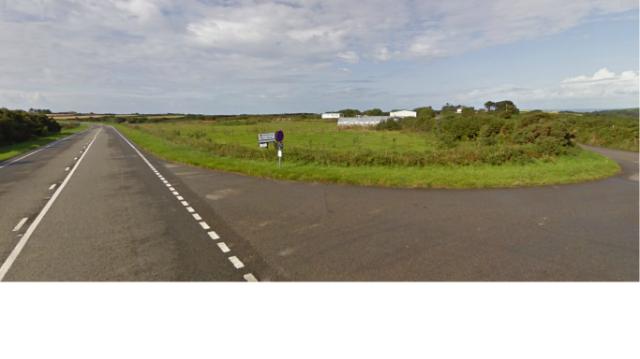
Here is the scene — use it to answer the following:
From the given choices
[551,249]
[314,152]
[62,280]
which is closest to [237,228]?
[62,280]

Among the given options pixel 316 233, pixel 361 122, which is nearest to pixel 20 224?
pixel 316 233

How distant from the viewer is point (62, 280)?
15.0 feet

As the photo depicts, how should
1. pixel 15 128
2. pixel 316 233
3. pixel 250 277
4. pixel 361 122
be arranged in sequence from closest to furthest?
pixel 250 277
pixel 316 233
pixel 15 128
pixel 361 122

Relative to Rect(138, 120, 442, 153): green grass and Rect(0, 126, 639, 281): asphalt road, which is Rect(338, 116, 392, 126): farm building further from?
Rect(0, 126, 639, 281): asphalt road

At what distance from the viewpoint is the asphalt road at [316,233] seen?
4871mm

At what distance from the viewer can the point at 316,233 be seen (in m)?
6.50

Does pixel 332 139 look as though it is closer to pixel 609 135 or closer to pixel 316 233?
pixel 609 135

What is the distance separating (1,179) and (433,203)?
17.6 m

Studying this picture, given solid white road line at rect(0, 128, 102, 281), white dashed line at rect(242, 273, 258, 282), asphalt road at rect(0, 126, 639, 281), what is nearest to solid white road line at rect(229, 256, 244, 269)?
asphalt road at rect(0, 126, 639, 281)

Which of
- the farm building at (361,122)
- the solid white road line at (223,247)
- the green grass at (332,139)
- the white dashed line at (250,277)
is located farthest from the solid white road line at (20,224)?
the farm building at (361,122)

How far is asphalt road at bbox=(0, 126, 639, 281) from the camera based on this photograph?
16.0 ft

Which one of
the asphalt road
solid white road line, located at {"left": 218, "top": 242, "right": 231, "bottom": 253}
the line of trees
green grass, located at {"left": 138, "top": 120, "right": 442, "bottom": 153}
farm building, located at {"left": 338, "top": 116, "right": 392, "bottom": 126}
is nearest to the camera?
the asphalt road

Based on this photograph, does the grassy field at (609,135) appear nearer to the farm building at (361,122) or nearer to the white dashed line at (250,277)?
the white dashed line at (250,277)
